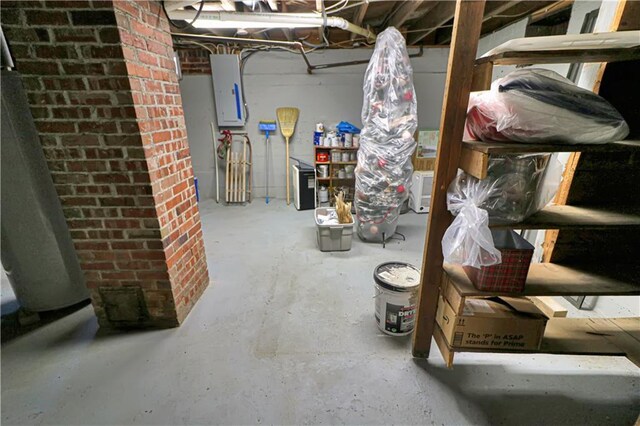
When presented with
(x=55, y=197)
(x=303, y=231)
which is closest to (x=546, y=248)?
(x=303, y=231)

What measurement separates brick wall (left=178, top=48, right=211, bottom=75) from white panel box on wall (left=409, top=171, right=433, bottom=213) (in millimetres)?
3425

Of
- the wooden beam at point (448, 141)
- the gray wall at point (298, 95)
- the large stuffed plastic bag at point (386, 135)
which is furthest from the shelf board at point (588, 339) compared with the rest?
the gray wall at point (298, 95)

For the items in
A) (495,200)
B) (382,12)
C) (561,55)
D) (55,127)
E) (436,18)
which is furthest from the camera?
(382,12)

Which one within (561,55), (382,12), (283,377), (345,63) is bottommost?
(283,377)

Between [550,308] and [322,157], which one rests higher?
[322,157]

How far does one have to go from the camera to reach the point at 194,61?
13.7ft

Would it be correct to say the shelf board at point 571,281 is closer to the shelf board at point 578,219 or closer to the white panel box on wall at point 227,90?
the shelf board at point 578,219

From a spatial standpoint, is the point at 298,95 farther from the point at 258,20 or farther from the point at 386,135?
the point at 386,135

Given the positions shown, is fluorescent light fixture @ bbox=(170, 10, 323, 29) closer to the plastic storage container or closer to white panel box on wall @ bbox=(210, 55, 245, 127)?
white panel box on wall @ bbox=(210, 55, 245, 127)

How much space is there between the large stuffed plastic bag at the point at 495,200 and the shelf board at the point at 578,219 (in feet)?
0.12

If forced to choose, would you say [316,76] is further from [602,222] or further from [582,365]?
[582,365]

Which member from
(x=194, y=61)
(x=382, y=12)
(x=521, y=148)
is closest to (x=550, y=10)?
(x=382, y=12)

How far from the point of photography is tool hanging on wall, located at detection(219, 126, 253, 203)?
4457 millimetres

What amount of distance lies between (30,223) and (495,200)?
2562 mm
